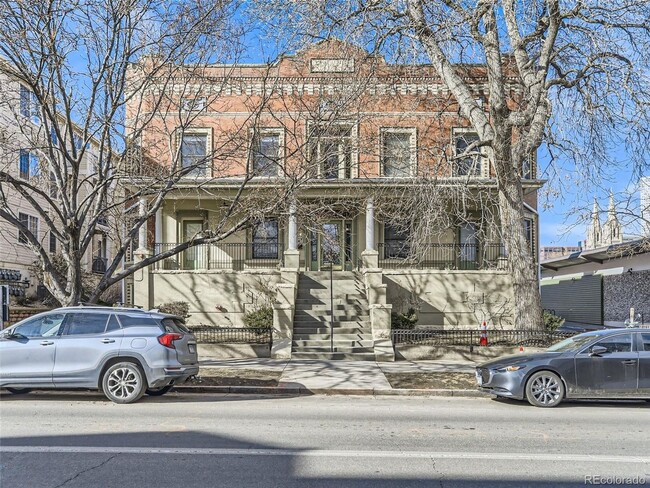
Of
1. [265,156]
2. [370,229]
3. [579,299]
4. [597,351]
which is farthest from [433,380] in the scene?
[579,299]

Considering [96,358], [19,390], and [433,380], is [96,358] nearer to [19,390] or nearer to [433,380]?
[19,390]

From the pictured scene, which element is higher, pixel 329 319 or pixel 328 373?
pixel 329 319

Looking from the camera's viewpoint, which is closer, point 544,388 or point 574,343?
point 544,388

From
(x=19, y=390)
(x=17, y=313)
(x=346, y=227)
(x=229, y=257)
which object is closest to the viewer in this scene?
(x=19, y=390)

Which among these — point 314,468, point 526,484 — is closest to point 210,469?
point 314,468

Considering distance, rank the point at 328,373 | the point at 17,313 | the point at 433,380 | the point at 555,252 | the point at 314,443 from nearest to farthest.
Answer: the point at 314,443
the point at 433,380
the point at 328,373
the point at 17,313
the point at 555,252

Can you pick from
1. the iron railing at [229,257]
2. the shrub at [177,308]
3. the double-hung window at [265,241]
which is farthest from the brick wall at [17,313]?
the double-hung window at [265,241]

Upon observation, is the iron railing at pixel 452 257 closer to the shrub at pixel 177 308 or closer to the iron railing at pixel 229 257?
the iron railing at pixel 229 257

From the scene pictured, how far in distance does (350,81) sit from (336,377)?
7821mm

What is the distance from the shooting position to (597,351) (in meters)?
10.3

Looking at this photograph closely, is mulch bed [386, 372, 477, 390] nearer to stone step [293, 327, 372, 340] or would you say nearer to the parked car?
the parked car

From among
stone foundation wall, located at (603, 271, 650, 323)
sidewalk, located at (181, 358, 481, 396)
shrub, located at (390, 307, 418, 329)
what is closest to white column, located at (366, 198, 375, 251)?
shrub, located at (390, 307, 418, 329)

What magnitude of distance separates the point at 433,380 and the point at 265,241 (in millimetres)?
12579

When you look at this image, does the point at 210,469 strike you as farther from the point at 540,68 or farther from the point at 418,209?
the point at 540,68
